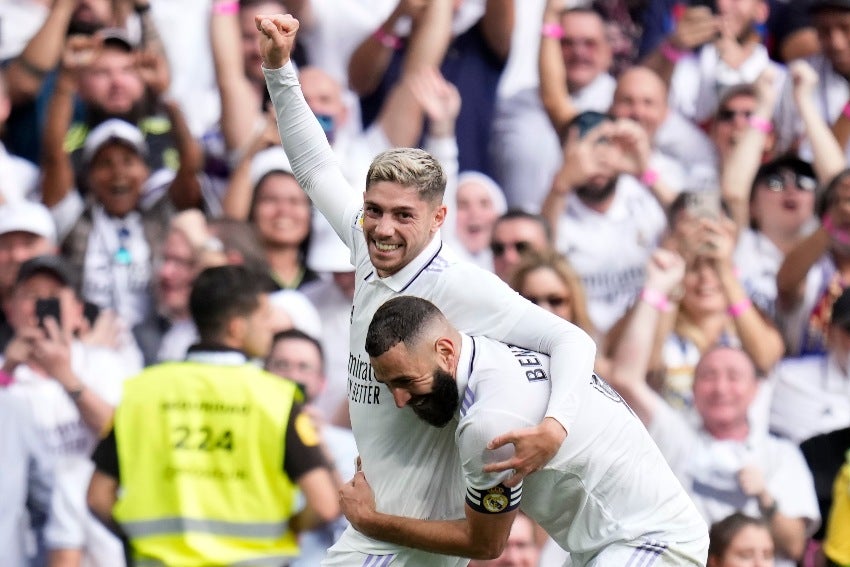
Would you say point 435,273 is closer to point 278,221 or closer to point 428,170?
point 428,170

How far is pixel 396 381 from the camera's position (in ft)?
12.5

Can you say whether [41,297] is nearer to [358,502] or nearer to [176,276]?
[176,276]

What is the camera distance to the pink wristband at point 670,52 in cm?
821

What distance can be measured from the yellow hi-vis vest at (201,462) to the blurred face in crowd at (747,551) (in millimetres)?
2063

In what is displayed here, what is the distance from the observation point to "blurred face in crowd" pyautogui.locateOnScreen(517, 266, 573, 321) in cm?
673

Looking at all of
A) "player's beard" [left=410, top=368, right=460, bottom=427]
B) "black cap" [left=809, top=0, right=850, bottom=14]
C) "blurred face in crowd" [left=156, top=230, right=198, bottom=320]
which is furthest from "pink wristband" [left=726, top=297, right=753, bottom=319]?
"player's beard" [left=410, top=368, right=460, bottom=427]

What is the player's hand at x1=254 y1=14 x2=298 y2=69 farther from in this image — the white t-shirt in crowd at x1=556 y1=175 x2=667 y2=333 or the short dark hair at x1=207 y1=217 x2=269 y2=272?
the white t-shirt in crowd at x1=556 y1=175 x2=667 y2=333

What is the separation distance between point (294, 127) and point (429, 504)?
3.75ft

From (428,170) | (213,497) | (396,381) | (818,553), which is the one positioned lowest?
(818,553)

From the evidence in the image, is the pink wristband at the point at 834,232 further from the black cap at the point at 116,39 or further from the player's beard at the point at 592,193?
the black cap at the point at 116,39

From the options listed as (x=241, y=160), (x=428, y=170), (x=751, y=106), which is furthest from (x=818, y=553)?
(x=428, y=170)

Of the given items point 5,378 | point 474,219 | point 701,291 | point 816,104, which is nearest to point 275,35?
point 5,378

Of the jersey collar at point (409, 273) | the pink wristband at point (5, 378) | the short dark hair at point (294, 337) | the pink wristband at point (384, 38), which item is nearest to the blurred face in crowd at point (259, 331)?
the short dark hair at point (294, 337)

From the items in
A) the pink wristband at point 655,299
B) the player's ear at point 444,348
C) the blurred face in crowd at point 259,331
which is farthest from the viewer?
the pink wristband at point 655,299
